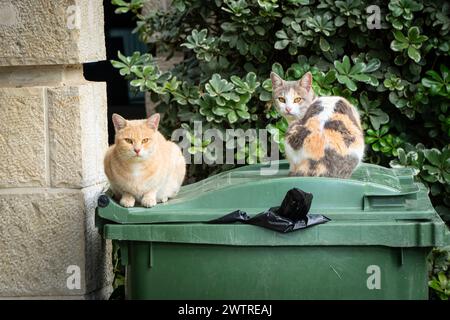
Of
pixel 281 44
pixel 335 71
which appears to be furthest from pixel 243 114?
pixel 335 71

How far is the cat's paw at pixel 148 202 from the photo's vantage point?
3939mm

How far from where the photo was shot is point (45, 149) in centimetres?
437

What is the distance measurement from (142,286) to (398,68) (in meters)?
2.43

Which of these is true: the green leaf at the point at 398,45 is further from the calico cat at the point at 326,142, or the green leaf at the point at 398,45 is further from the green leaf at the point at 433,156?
the calico cat at the point at 326,142

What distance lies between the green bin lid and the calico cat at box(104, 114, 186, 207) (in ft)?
0.38

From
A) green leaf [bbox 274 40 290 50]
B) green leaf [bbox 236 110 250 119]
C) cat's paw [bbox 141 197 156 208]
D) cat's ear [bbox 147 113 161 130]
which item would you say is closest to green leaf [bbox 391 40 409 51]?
green leaf [bbox 274 40 290 50]

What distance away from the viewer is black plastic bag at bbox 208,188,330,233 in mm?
3653

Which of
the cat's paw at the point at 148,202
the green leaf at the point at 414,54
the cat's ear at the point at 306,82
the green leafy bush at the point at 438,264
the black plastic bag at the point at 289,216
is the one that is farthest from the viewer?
the green leaf at the point at 414,54

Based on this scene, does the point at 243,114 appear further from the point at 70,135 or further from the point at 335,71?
the point at 70,135

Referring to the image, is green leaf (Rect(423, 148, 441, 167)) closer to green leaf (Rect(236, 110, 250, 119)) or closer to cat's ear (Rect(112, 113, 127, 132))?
green leaf (Rect(236, 110, 250, 119))

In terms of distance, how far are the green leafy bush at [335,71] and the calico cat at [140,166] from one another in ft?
3.67

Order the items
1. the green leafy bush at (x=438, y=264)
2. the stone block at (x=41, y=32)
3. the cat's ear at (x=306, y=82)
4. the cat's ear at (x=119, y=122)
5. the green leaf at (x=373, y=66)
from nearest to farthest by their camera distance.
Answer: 1. the cat's ear at (x=119, y=122)
2. the stone block at (x=41, y=32)
3. the cat's ear at (x=306, y=82)
4. the green leafy bush at (x=438, y=264)
5. the green leaf at (x=373, y=66)

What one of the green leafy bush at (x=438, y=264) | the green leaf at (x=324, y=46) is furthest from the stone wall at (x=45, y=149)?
the green leafy bush at (x=438, y=264)
